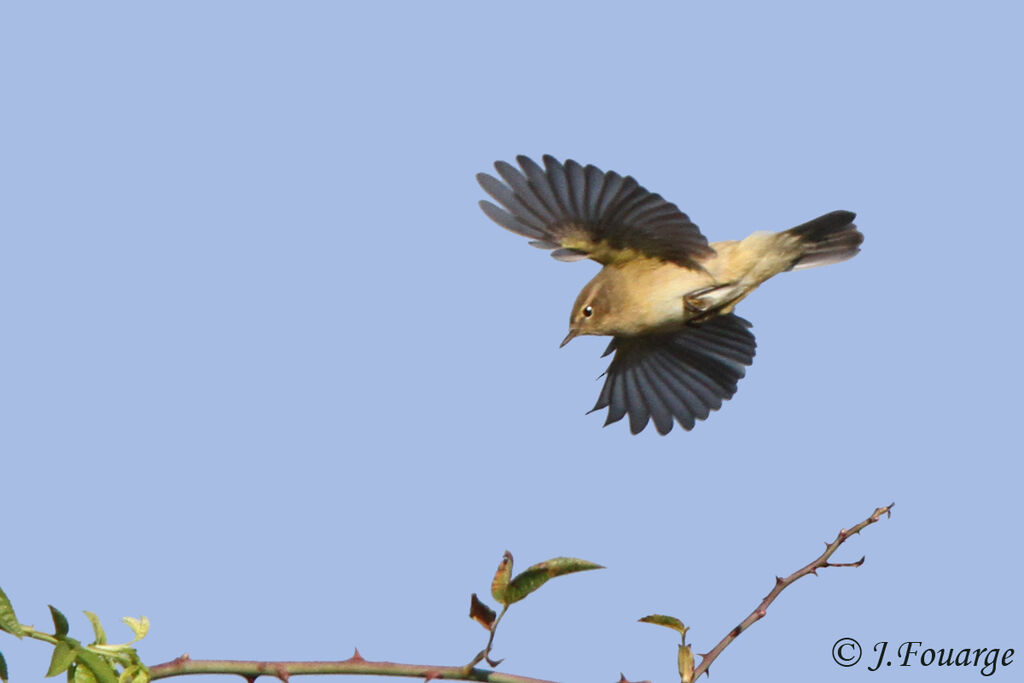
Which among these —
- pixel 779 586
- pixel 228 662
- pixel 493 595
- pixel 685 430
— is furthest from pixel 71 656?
pixel 685 430

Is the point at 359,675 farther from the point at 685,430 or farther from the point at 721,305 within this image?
the point at 685,430

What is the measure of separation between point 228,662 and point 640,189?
356cm

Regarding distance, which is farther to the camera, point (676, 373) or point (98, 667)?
point (676, 373)

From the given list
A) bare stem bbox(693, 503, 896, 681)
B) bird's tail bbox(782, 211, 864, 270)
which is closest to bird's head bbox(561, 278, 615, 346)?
bird's tail bbox(782, 211, 864, 270)

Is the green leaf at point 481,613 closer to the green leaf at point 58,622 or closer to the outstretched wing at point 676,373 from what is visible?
the green leaf at point 58,622

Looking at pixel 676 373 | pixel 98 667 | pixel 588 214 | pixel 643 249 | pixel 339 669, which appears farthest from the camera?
pixel 676 373

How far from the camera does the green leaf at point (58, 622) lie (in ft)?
10.2

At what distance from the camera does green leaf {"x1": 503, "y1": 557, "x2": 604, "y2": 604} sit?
9.60ft

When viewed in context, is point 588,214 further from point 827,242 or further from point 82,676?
point 82,676

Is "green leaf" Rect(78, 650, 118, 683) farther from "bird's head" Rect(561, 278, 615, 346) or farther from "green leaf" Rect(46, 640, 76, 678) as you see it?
"bird's head" Rect(561, 278, 615, 346)

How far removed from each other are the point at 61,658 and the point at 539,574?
1.27 metres

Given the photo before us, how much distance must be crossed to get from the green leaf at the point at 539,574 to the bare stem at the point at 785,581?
442 mm

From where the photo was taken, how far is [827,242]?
22.2ft

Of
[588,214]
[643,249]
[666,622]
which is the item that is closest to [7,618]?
[666,622]
